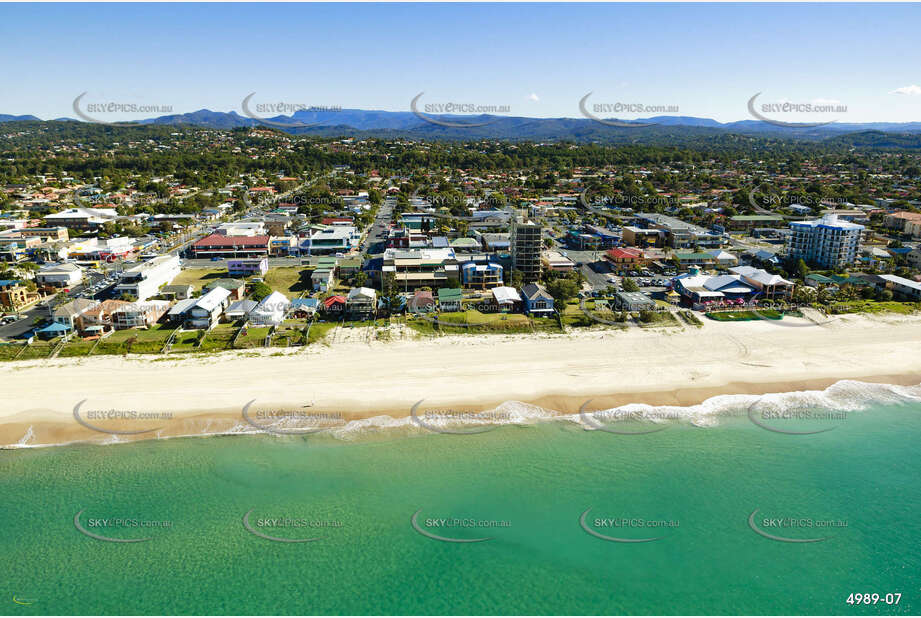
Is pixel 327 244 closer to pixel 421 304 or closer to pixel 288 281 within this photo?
pixel 288 281

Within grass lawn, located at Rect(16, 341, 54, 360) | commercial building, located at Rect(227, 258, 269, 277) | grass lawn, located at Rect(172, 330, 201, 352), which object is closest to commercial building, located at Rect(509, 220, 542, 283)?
commercial building, located at Rect(227, 258, 269, 277)

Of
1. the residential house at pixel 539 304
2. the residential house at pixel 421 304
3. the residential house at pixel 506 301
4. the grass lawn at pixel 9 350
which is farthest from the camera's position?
the residential house at pixel 506 301

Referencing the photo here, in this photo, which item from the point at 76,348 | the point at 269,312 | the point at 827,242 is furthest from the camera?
the point at 827,242

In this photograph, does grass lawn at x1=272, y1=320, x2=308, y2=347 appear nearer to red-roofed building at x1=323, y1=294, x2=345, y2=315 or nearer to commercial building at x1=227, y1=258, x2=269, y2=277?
red-roofed building at x1=323, y1=294, x2=345, y2=315

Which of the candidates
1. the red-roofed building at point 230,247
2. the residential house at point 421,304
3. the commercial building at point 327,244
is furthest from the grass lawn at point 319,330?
the red-roofed building at point 230,247

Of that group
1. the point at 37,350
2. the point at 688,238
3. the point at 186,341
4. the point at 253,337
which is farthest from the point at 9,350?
the point at 688,238

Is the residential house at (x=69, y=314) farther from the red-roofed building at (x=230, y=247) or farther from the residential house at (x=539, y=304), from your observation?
the residential house at (x=539, y=304)

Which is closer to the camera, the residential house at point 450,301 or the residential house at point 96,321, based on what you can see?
the residential house at point 96,321
